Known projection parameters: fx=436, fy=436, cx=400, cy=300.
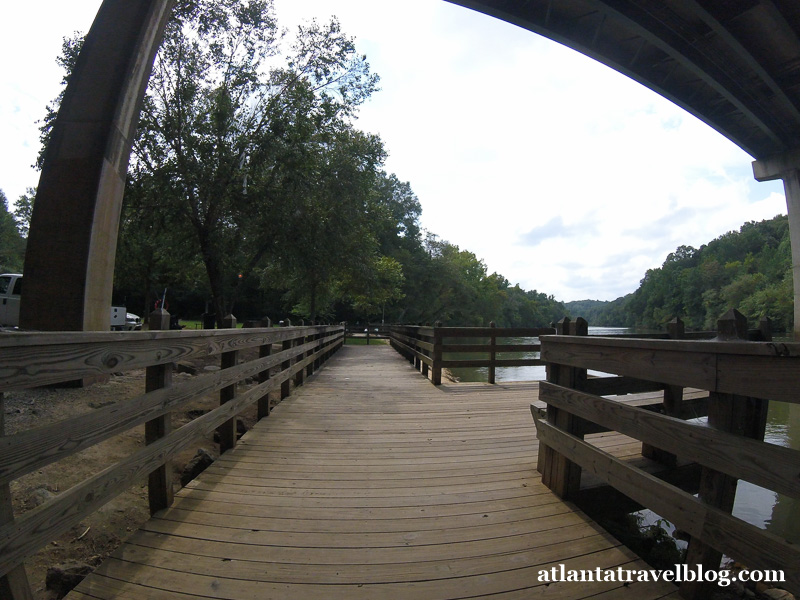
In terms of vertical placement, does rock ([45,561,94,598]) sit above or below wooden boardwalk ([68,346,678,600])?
below

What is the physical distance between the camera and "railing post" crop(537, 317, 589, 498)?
2.68 meters

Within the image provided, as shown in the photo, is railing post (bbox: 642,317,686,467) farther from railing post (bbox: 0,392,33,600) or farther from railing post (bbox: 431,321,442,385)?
railing post (bbox: 431,321,442,385)

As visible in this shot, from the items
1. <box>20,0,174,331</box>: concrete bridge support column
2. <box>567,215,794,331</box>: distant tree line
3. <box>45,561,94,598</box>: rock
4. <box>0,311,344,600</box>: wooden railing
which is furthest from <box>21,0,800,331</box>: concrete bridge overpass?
<box>567,215,794,331</box>: distant tree line

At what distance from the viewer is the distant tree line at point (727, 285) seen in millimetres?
38812

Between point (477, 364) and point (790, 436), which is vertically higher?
point (477, 364)

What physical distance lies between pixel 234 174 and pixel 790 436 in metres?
12.3

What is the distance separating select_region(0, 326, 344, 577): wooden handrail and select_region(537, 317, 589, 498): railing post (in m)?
2.29

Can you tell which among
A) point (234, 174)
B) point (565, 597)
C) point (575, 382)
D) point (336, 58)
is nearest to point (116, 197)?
point (234, 174)

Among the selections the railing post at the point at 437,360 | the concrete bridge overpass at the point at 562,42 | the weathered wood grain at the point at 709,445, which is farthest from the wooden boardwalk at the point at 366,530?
the concrete bridge overpass at the point at 562,42

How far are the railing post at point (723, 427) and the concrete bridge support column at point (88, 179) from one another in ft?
22.9

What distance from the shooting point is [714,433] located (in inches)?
65.6

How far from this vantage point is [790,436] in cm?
569

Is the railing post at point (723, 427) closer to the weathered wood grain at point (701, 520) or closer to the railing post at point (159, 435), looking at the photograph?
the weathered wood grain at point (701, 520)

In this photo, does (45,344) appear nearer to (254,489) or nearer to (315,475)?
(254,489)
